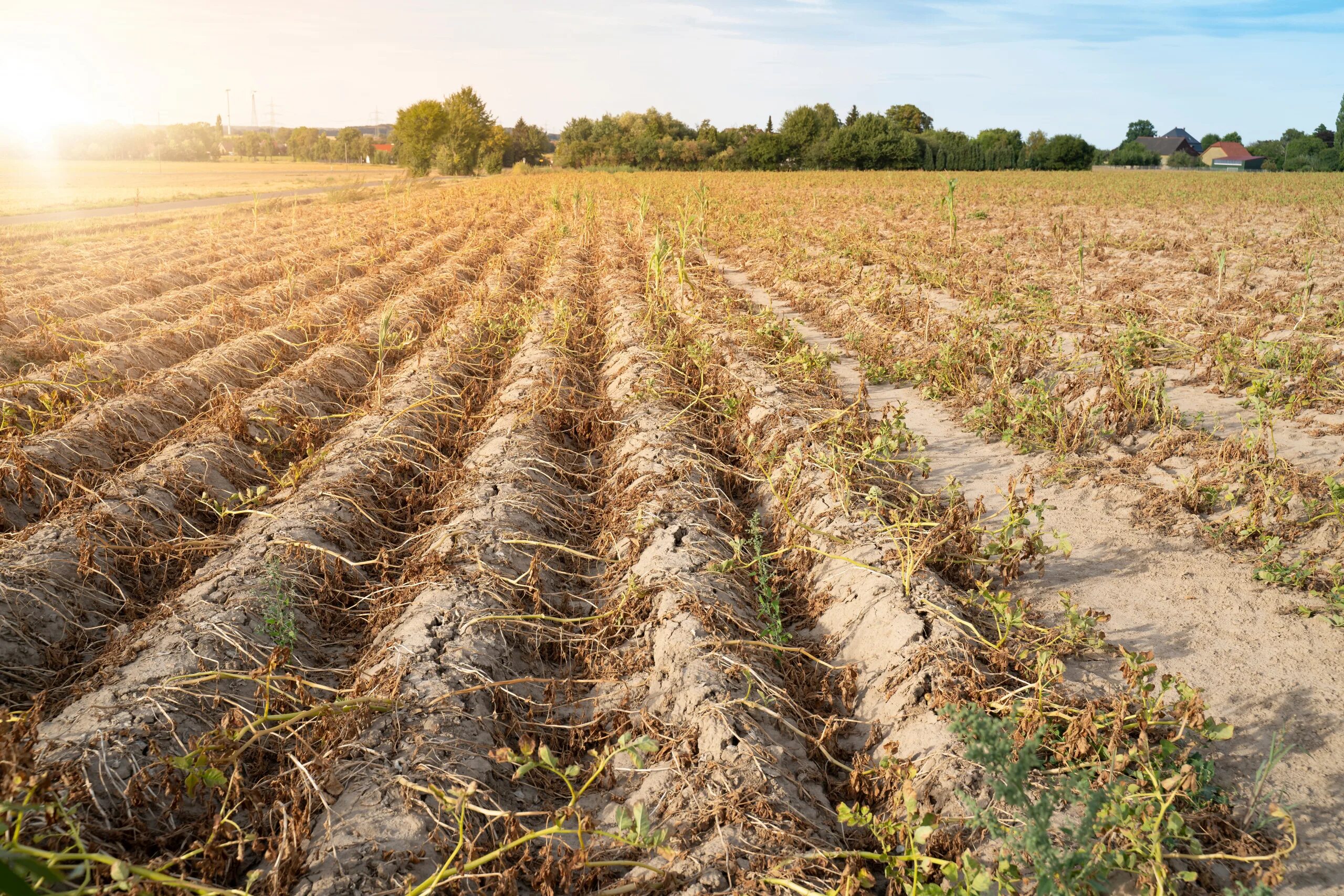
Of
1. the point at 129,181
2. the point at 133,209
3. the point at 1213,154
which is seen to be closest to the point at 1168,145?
the point at 1213,154

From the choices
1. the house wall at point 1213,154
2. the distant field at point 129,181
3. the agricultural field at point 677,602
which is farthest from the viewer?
the house wall at point 1213,154

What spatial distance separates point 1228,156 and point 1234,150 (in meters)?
2.87

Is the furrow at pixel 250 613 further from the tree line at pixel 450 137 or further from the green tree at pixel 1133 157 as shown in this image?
the green tree at pixel 1133 157

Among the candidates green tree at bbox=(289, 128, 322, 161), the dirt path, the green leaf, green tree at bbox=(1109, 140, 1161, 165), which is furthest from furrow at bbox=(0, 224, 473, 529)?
green tree at bbox=(289, 128, 322, 161)

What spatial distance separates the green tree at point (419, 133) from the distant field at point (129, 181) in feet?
15.1

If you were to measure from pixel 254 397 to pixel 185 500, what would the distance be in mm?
1677

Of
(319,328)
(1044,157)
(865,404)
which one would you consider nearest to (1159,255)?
(865,404)

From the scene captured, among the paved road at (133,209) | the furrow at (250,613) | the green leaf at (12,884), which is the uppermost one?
the paved road at (133,209)

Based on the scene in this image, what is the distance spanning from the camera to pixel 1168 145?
86688 millimetres

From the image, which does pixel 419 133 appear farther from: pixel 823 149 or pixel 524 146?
pixel 823 149

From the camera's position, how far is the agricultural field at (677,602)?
2.38m

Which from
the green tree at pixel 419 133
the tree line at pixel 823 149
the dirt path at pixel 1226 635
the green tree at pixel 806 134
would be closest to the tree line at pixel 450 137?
the green tree at pixel 419 133

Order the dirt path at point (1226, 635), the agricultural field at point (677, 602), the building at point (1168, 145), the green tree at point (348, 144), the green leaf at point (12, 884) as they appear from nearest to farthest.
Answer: the green leaf at point (12, 884) < the agricultural field at point (677, 602) < the dirt path at point (1226, 635) < the building at point (1168, 145) < the green tree at point (348, 144)

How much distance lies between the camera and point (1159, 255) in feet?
40.8
